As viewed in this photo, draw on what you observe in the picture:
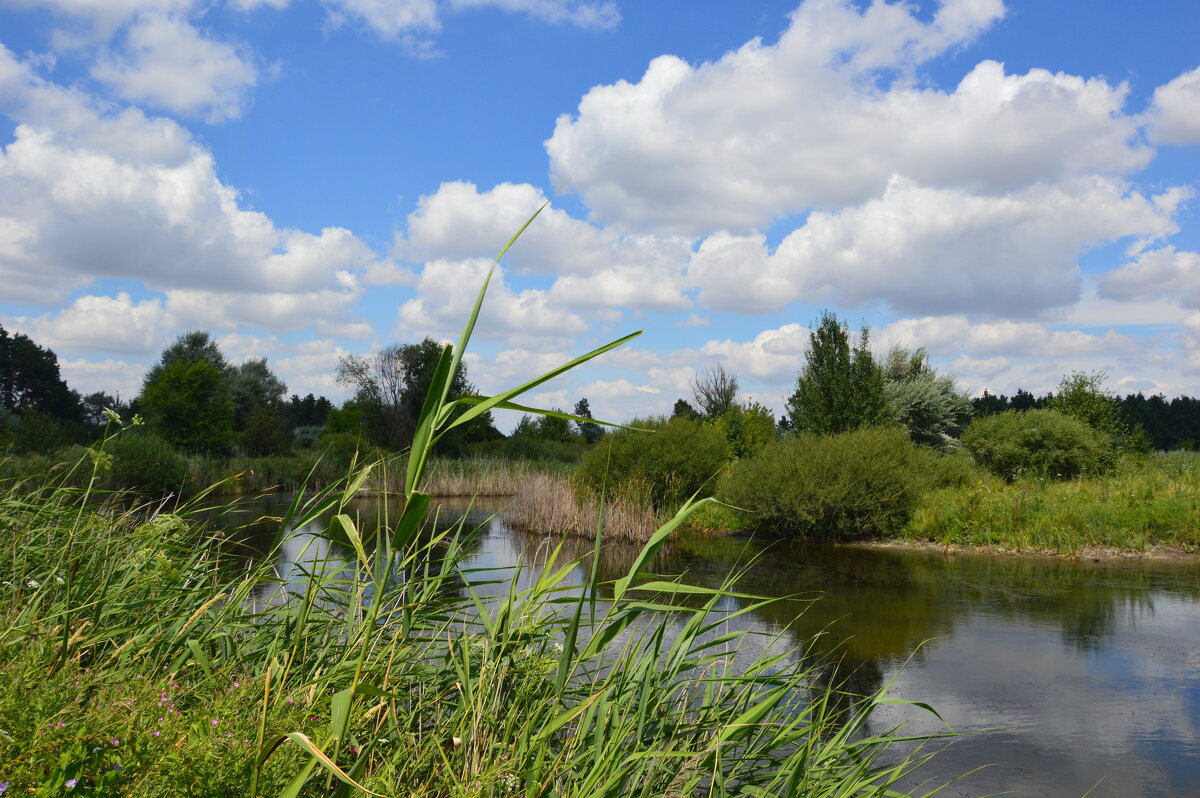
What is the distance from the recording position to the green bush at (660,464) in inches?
608

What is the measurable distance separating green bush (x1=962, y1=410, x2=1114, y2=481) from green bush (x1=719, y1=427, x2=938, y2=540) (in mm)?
5905

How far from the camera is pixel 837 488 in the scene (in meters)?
13.7

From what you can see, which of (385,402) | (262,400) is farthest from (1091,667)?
(262,400)

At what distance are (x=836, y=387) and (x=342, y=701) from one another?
20.0 m

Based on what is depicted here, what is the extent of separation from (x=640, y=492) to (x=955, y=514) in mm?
5581

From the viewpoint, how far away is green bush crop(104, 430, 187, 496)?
52.8 ft

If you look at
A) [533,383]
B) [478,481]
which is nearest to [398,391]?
[478,481]

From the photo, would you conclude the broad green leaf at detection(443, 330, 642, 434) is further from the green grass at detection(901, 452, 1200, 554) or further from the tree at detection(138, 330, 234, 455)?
the tree at detection(138, 330, 234, 455)

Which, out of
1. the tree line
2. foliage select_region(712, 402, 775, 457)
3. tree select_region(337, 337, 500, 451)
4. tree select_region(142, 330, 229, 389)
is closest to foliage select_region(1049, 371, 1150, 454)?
the tree line

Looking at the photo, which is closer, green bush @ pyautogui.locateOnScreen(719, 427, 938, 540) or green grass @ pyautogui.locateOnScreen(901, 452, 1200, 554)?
green grass @ pyautogui.locateOnScreen(901, 452, 1200, 554)

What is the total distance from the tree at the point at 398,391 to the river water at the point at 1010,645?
19642 mm

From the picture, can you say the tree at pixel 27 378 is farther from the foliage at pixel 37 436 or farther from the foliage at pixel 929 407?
the foliage at pixel 929 407

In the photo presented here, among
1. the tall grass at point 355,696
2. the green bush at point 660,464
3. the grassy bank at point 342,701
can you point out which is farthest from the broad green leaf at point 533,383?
the green bush at point 660,464

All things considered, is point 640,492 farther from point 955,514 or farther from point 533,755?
point 533,755
